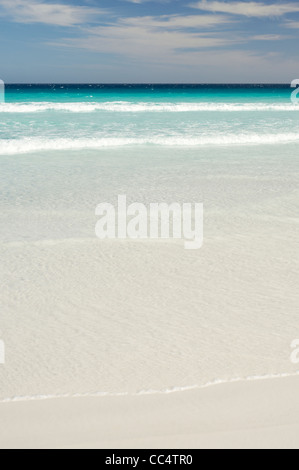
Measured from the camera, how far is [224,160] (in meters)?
11.1

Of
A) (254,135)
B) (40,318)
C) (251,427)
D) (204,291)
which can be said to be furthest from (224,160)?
(251,427)

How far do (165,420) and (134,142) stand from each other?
12624mm

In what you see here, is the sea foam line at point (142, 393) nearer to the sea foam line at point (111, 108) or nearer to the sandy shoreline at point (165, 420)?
the sandy shoreline at point (165, 420)

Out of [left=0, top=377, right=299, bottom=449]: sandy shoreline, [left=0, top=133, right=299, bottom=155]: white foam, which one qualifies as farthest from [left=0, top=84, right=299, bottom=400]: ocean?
[left=0, top=133, right=299, bottom=155]: white foam

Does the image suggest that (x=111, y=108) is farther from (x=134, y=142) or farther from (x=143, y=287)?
(x=143, y=287)

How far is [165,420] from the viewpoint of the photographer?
8.63 feet

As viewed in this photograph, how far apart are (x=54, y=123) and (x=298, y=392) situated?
62.0ft

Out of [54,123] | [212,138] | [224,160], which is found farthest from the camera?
[54,123]

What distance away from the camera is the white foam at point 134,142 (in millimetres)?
13281

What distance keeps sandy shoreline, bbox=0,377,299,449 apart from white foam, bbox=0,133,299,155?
1064 cm

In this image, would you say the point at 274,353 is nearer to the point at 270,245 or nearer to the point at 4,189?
the point at 270,245

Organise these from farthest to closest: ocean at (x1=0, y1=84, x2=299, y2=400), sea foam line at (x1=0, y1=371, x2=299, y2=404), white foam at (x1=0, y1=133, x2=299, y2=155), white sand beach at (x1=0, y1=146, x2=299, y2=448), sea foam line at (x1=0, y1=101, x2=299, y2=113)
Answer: sea foam line at (x1=0, y1=101, x2=299, y2=113)
white foam at (x1=0, y1=133, x2=299, y2=155)
ocean at (x1=0, y1=84, x2=299, y2=400)
sea foam line at (x1=0, y1=371, x2=299, y2=404)
white sand beach at (x1=0, y1=146, x2=299, y2=448)

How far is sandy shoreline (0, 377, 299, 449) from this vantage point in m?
2.48

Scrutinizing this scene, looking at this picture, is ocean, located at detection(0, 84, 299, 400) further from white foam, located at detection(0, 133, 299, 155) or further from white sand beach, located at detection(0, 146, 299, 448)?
white foam, located at detection(0, 133, 299, 155)
